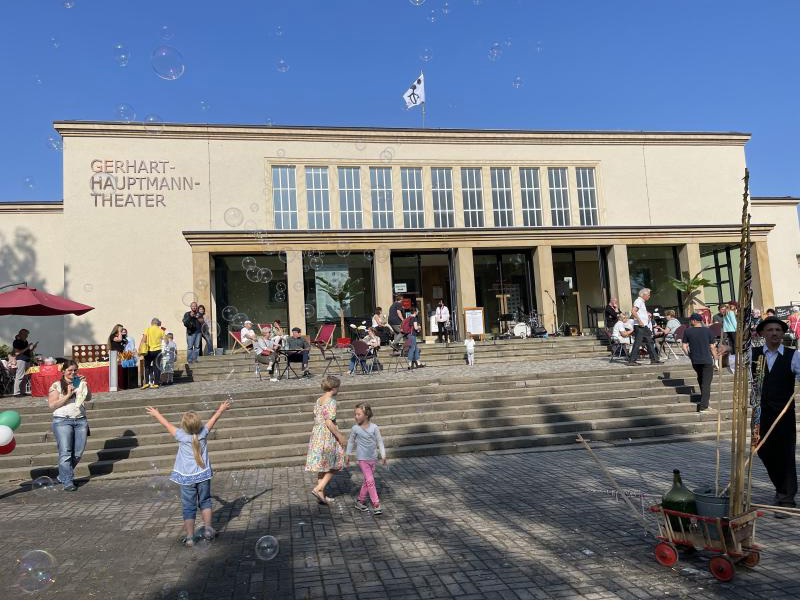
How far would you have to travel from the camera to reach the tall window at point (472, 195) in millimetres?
25781

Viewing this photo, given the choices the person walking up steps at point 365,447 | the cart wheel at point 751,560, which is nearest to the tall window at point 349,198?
the person walking up steps at point 365,447

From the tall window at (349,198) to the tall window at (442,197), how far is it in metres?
3.44

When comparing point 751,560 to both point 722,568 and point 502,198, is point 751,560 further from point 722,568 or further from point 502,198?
point 502,198

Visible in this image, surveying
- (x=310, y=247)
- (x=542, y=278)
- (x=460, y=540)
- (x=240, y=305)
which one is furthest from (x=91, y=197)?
(x=460, y=540)

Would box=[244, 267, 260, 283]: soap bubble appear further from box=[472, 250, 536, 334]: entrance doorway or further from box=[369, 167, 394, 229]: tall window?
box=[472, 250, 536, 334]: entrance doorway

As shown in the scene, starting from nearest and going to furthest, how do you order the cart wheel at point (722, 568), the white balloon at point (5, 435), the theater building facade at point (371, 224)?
1. the cart wheel at point (722, 568)
2. the white balloon at point (5, 435)
3. the theater building facade at point (371, 224)

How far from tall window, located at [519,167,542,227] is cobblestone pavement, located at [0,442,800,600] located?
1861 cm

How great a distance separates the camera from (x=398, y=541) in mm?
5586

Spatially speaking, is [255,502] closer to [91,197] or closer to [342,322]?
[342,322]

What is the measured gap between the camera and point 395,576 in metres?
4.70

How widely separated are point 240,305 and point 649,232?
1828 centimetres

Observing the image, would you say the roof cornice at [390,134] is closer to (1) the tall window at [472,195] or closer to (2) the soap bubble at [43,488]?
(1) the tall window at [472,195]

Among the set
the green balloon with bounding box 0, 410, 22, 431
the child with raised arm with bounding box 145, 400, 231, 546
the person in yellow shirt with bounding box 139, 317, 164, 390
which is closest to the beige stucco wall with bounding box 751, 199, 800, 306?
the person in yellow shirt with bounding box 139, 317, 164, 390

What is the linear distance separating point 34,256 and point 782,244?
37.6 metres
